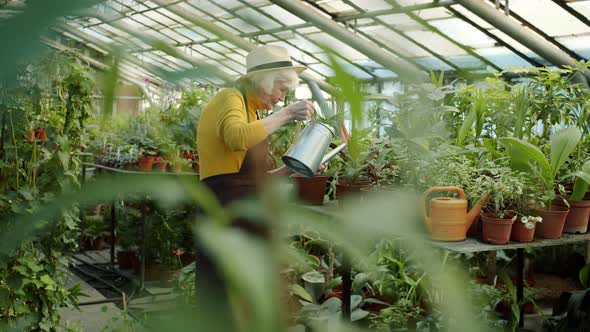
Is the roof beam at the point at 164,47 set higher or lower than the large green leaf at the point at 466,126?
lower

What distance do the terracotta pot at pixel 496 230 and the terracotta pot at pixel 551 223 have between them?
219mm

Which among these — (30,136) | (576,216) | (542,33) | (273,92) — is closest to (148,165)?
(273,92)

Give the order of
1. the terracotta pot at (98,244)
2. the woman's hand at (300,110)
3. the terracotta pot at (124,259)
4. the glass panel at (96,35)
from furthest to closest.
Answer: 1. the terracotta pot at (98,244)
2. the terracotta pot at (124,259)
3. the woman's hand at (300,110)
4. the glass panel at (96,35)

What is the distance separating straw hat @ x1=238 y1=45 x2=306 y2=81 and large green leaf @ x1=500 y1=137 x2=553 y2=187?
1669 millimetres

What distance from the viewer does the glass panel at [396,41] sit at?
0.24 m

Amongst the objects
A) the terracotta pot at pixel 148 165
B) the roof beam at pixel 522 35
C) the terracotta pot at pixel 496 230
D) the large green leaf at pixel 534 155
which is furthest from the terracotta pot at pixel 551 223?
the roof beam at pixel 522 35

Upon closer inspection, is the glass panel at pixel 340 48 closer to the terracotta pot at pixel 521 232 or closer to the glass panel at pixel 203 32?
the glass panel at pixel 203 32

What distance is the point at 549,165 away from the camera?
228 cm

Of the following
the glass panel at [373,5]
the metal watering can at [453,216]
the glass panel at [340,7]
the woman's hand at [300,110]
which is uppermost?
the glass panel at [340,7]

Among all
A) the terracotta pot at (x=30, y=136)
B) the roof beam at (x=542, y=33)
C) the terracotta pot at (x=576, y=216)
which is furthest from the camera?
the roof beam at (x=542, y=33)

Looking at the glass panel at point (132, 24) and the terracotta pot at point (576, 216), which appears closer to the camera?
the glass panel at point (132, 24)

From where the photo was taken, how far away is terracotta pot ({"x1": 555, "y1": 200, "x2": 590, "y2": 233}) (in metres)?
2.39

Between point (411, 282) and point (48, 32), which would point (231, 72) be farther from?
point (411, 282)

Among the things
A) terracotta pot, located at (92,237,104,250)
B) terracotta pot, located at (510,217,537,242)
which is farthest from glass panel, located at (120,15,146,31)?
terracotta pot, located at (92,237,104,250)
